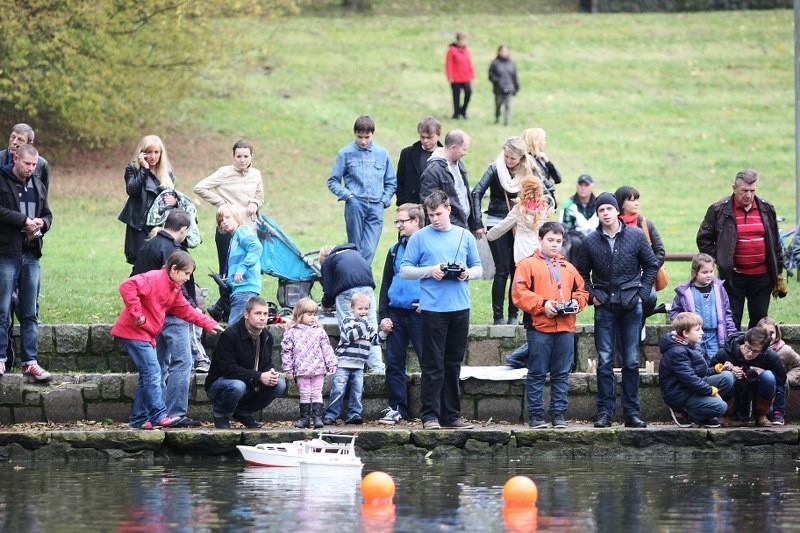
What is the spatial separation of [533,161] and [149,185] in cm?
405

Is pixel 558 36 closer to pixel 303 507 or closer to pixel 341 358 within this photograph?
pixel 341 358

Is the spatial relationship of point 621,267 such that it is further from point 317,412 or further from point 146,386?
point 146,386

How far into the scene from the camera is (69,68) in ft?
88.1

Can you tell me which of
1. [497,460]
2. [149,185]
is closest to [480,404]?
[497,460]

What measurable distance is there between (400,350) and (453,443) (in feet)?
3.90

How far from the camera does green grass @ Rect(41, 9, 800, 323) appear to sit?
26.0 m

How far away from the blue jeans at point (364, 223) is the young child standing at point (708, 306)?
3.84 m

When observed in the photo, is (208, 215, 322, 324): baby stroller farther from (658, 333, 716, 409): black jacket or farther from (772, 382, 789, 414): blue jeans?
(772, 382, 789, 414): blue jeans

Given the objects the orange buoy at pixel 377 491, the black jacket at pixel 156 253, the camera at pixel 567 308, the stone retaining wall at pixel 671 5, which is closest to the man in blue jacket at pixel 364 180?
the black jacket at pixel 156 253

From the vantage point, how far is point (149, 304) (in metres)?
13.4

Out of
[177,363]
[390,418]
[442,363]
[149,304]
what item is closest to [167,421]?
[177,363]

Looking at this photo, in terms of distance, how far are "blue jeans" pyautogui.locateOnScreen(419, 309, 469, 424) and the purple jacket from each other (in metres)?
2.18

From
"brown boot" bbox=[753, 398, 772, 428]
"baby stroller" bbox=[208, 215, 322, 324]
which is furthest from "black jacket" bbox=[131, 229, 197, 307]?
"brown boot" bbox=[753, 398, 772, 428]

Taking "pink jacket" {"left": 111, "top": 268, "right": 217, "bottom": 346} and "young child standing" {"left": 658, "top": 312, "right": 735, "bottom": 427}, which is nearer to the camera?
"pink jacket" {"left": 111, "top": 268, "right": 217, "bottom": 346}
